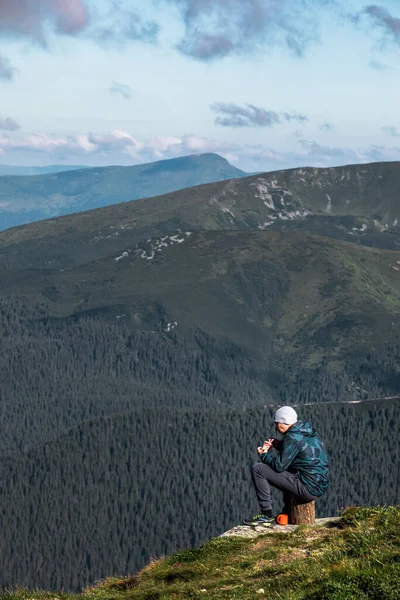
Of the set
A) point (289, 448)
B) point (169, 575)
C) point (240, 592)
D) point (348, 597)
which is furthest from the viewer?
point (289, 448)

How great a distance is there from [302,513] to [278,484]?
8.85 feet

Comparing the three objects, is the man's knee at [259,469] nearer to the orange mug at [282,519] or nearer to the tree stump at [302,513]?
the tree stump at [302,513]

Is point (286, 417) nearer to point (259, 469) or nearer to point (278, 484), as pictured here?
point (259, 469)

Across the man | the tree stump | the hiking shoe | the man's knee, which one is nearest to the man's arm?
the man

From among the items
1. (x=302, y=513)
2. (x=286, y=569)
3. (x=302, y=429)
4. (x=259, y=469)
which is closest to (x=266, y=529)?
(x=302, y=513)

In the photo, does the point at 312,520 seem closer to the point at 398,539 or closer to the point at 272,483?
the point at 272,483

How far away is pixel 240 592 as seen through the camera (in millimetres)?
33906

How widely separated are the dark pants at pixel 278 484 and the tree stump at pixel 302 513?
0.39 metres

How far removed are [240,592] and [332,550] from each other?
189 inches

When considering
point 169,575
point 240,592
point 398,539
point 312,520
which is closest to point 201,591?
point 240,592

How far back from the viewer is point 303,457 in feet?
143

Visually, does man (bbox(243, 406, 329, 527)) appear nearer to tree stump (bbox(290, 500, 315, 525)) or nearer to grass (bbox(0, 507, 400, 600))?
tree stump (bbox(290, 500, 315, 525))

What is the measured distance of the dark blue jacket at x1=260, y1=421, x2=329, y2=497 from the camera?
142ft

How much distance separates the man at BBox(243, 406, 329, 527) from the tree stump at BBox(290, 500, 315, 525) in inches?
19.4
